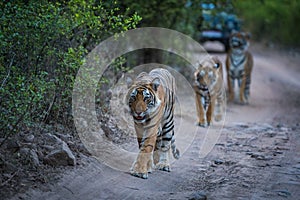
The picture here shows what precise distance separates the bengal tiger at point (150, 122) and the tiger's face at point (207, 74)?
3.28m

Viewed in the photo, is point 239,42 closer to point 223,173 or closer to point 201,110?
point 201,110

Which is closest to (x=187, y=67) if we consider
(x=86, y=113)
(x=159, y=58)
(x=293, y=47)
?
(x=159, y=58)

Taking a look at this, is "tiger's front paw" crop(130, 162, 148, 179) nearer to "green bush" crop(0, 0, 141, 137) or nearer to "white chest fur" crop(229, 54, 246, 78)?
"green bush" crop(0, 0, 141, 137)

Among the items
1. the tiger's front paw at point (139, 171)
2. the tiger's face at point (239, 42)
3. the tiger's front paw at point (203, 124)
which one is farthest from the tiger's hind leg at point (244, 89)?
the tiger's front paw at point (139, 171)

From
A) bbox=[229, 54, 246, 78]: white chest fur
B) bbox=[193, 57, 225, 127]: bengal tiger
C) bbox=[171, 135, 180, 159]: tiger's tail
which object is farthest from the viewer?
bbox=[229, 54, 246, 78]: white chest fur

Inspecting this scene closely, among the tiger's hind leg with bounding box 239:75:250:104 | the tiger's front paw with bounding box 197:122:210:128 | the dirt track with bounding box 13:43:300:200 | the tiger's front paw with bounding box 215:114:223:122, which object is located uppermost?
the tiger's hind leg with bounding box 239:75:250:104

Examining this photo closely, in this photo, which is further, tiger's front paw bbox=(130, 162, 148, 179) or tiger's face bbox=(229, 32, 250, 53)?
tiger's face bbox=(229, 32, 250, 53)

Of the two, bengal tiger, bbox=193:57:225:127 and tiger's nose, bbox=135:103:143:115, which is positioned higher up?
bengal tiger, bbox=193:57:225:127

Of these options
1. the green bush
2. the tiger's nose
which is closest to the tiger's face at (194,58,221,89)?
the green bush

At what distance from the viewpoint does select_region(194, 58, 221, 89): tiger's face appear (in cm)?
960

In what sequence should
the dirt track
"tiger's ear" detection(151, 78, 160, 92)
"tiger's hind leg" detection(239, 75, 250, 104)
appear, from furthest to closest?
"tiger's hind leg" detection(239, 75, 250, 104) < "tiger's ear" detection(151, 78, 160, 92) < the dirt track

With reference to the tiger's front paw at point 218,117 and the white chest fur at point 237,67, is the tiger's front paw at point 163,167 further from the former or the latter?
the white chest fur at point 237,67

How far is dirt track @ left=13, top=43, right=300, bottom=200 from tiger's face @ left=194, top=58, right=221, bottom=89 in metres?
0.76

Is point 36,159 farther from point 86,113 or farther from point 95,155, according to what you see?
point 86,113
